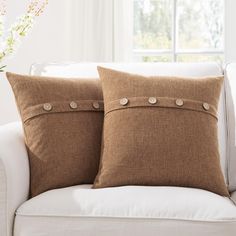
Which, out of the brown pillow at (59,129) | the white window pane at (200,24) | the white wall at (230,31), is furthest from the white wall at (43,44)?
the brown pillow at (59,129)

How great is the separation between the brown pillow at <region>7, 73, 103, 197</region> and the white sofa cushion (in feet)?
0.68

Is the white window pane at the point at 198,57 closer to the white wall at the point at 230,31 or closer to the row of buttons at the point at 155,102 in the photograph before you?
the white wall at the point at 230,31

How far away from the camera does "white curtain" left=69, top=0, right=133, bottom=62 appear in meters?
3.66

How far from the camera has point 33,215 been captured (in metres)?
1.81

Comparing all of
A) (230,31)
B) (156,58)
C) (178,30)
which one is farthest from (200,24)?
(156,58)

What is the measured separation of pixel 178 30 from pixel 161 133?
1974 millimetres

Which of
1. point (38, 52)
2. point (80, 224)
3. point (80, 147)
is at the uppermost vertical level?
point (38, 52)

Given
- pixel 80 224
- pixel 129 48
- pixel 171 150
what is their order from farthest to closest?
pixel 129 48
pixel 171 150
pixel 80 224

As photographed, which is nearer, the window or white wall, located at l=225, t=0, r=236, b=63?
white wall, located at l=225, t=0, r=236, b=63

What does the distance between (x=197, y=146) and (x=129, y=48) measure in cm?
173

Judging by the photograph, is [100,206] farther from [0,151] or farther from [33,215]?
[0,151]

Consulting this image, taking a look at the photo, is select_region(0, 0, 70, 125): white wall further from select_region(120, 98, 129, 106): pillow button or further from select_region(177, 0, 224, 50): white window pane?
select_region(120, 98, 129, 106): pillow button

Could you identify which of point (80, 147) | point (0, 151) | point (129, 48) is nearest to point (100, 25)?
point (129, 48)

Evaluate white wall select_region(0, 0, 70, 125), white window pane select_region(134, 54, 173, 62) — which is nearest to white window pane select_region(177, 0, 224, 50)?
white window pane select_region(134, 54, 173, 62)
